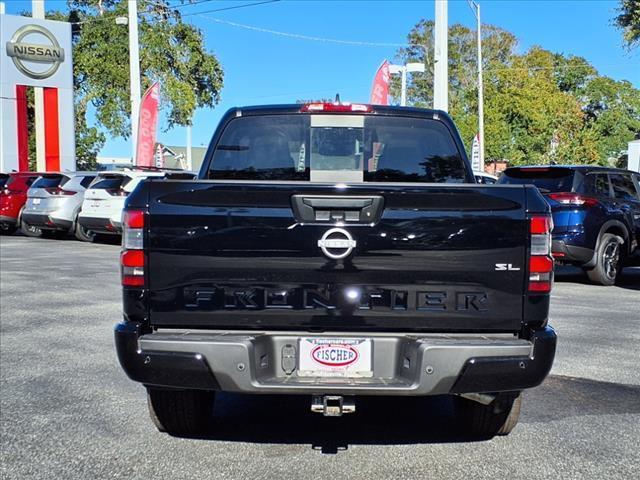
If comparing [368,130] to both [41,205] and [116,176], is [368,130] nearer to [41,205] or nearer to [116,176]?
[116,176]

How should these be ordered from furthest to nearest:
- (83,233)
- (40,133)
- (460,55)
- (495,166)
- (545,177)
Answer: (460,55) → (495,166) → (40,133) → (83,233) → (545,177)

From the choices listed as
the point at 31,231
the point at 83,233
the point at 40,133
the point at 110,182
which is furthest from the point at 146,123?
the point at 40,133

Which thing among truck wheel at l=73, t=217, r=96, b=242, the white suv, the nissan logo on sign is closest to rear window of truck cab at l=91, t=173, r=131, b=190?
the white suv

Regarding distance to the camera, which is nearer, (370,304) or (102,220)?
(370,304)

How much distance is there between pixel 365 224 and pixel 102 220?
14.0 m

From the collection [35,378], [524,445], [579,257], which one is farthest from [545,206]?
[579,257]

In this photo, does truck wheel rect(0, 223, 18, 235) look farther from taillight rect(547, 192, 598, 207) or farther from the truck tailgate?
the truck tailgate

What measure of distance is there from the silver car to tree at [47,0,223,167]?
62.8 ft

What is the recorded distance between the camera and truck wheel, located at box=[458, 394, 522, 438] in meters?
4.25

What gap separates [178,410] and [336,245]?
59.1 inches

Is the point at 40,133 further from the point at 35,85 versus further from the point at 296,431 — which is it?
the point at 296,431

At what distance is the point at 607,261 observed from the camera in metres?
11.2

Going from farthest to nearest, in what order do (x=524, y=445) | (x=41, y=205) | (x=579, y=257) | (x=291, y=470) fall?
(x=41, y=205) → (x=579, y=257) → (x=524, y=445) → (x=291, y=470)

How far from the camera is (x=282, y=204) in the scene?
3.54m
